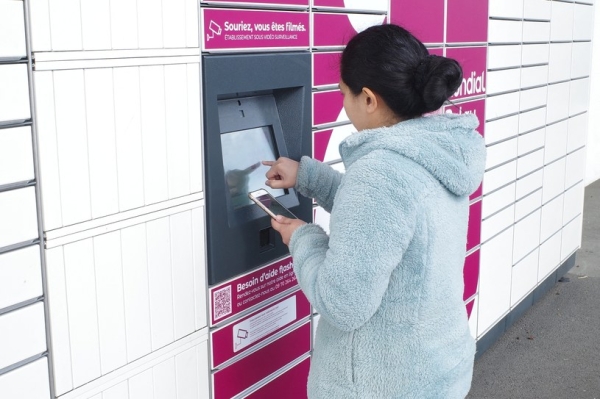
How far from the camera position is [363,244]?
1.64 meters

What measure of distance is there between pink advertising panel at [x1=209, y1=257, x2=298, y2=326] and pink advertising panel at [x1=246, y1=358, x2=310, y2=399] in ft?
1.00

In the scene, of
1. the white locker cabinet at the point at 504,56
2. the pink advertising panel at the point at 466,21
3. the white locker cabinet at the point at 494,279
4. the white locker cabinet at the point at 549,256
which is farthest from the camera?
the white locker cabinet at the point at 549,256

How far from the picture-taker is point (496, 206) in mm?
4188

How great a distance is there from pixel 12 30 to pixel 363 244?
2.76ft

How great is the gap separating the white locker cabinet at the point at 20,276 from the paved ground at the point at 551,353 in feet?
8.89

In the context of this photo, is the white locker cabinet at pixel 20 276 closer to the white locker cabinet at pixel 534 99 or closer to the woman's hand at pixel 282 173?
the woman's hand at pixel 282 173

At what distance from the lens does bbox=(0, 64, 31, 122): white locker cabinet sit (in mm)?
1536

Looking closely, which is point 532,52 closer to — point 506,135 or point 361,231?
point 506,135

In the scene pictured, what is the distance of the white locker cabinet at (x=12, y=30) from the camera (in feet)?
5.00

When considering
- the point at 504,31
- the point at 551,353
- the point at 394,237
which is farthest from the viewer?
the point at 551,353

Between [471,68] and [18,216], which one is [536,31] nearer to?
[471,68]

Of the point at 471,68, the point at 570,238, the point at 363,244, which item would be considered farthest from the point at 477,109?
the point at 363,244

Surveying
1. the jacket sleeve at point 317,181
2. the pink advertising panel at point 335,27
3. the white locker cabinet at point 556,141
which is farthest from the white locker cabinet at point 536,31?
the jacket sleeve at point 317,181

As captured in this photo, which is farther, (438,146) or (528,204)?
(528,204)
